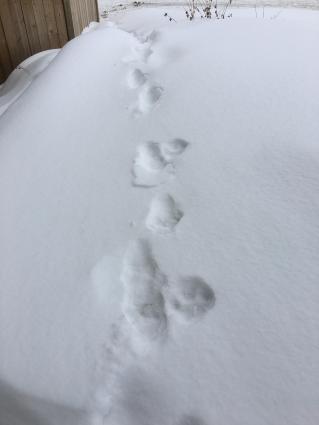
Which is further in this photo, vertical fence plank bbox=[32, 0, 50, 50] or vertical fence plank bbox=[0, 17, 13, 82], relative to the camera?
vertical fence plank bbox=[32, 0, 50, 50]

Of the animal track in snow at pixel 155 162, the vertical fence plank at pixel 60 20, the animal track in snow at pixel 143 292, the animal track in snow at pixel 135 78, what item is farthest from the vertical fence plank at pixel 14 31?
the animal track in snow at pixel 143 292

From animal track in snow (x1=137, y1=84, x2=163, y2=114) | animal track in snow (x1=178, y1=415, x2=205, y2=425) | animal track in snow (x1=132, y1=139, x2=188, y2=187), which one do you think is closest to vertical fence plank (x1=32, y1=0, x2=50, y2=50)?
animal track in snow (x1=137, y1=84, x2=163, y2=114)

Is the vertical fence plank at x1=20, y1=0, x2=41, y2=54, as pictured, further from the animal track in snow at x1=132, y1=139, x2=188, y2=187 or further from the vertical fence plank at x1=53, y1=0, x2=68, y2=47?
the animal track in snow at x1=132, y1=139, x2=188, y2=187

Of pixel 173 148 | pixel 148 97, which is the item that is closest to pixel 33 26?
pixel 148 97

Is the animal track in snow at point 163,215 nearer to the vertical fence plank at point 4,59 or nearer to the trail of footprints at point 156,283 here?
the trail of footprints at point 156,283

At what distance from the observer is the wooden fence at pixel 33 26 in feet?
9.17

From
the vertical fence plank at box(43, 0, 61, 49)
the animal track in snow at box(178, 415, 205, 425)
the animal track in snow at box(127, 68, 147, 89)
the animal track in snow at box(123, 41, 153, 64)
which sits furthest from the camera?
the vertical fence plank at box(43, 0, 61, 49)

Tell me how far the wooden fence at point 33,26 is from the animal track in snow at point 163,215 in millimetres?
2328

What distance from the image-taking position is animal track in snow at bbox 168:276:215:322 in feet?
2.94

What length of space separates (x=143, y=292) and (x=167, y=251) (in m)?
0.14

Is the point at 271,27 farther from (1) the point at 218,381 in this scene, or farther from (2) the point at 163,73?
(1) the point at 218,381

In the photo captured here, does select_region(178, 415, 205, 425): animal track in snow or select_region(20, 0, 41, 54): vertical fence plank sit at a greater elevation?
select_region(20, 0, 41, 54): vertical fence plank

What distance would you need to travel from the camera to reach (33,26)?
3.10 meters

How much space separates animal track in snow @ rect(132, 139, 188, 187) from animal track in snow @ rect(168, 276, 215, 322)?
0.43 m
